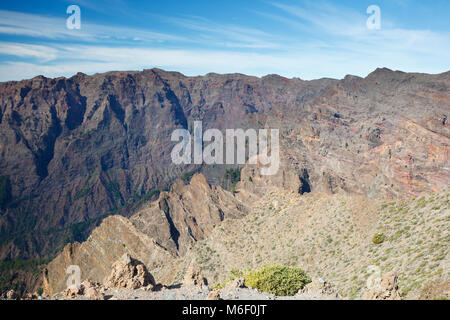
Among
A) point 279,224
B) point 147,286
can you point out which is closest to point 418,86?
point 279,224

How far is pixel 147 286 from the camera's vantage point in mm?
21641

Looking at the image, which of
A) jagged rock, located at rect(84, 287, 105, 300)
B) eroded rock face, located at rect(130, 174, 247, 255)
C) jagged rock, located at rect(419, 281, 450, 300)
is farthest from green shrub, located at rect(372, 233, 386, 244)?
eroded rock face, located at rect(130, 174, 247, 255)

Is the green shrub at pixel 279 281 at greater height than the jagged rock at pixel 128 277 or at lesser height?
lesser

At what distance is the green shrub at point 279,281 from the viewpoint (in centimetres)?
2722

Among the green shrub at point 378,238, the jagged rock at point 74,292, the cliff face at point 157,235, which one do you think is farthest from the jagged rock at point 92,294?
the cliff face at point 157,235

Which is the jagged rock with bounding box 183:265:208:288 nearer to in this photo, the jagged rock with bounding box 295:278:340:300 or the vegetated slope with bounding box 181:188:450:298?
the jagged rock with bounding box 295:278:340:300

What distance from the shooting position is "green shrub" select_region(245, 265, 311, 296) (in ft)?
89.3

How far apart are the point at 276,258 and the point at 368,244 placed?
9743 mm

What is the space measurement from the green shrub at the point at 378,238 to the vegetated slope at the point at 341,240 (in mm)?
89

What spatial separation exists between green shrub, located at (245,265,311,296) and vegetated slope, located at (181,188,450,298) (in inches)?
139

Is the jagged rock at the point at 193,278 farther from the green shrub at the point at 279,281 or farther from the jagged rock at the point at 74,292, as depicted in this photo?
the jagged rock at the point at 74,292

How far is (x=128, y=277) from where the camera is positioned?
71.8ft

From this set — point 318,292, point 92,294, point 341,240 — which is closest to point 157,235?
point 341,240
